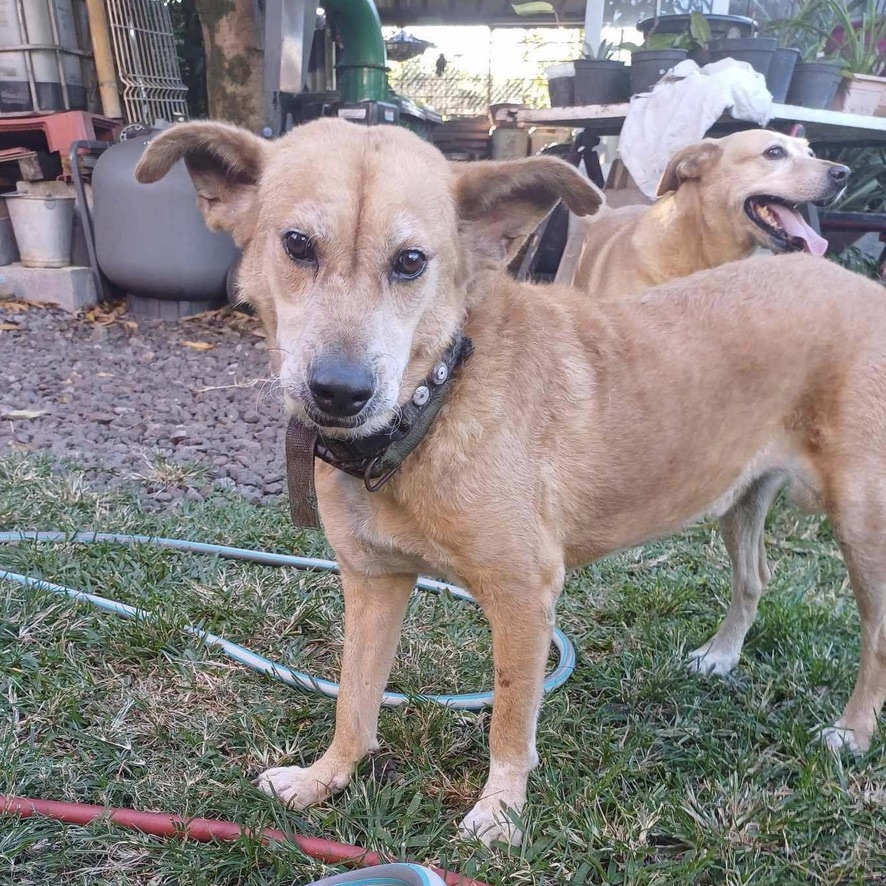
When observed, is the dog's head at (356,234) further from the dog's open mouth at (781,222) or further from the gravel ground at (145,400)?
the dog's open mouth at (781,222)

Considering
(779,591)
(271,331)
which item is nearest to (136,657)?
(271,331)

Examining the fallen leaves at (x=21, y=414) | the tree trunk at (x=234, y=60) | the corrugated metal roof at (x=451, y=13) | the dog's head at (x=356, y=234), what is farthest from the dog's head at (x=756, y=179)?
the corrugated metal roof at (x=451, y=13)

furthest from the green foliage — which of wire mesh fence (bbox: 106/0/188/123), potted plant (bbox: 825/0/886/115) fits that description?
wire mesh fence (bbox: 106/0/188/123)

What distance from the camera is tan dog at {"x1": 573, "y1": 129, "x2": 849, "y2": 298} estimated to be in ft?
18.6

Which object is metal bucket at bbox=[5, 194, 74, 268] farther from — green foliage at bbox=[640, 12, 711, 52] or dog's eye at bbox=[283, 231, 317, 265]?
dog's eye at bbox=[283, 231, 317, 265]

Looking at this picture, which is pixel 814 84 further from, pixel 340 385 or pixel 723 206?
pixel 340 385

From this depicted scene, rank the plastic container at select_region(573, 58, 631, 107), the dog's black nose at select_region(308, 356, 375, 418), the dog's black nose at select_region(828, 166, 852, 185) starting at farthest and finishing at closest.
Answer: the plastic container at select_region(573, 58, 631, 107) < the dog's black nose at select_region(828, 166, 852, 185) < the dog's black nose at select_region(308, 356, 375, 418)

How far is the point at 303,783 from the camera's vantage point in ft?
7.82

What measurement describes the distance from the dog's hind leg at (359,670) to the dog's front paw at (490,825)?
0.40 metres

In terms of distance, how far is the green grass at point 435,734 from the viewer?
2146 mm

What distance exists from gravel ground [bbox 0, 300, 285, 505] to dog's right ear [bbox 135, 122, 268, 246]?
1.46 m

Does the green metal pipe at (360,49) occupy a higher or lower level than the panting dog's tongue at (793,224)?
higher

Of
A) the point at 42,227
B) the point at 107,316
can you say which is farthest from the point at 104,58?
the point at 107,316

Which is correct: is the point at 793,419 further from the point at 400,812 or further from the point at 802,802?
the point at 400,812
